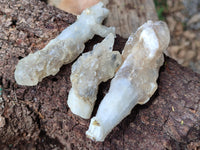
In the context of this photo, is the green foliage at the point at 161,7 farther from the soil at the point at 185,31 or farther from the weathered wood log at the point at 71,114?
the weathered wood log at the point at 71,114

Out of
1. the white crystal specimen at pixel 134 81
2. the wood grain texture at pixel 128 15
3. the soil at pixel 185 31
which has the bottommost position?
the soil at pixel 185 31

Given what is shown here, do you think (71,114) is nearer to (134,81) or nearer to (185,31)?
(134,81)

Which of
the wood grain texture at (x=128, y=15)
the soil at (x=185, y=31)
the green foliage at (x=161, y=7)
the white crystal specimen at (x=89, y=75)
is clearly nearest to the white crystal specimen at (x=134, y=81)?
the white crystal specimen at (x=89, y=75)

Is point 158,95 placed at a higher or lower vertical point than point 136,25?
higher

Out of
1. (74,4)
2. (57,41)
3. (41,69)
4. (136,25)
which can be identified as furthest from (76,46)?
(136,25)

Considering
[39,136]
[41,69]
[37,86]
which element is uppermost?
[41,69]

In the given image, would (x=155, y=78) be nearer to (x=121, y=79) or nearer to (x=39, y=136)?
(x=121, y=79)

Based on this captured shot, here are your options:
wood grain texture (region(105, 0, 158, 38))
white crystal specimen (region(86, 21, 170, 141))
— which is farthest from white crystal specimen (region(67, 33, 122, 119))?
wood grain texture (region(105, 0, 158, 38))

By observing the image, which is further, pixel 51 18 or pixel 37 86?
pixel 51 18
